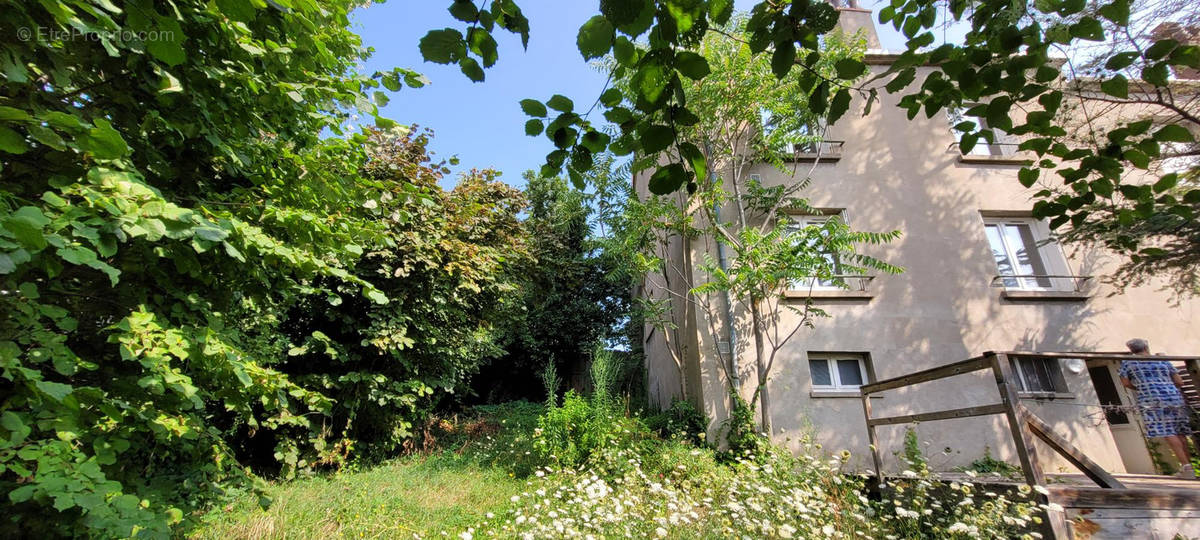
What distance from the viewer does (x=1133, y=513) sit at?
3.26m

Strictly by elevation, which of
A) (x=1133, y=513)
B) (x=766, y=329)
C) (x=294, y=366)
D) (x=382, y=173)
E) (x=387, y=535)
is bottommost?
(x=387, y=535)

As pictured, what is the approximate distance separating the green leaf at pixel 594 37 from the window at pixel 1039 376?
837cm

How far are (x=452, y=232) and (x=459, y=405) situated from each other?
4.54m

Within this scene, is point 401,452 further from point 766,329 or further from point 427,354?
point 766,329

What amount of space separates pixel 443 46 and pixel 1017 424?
14.4 ft

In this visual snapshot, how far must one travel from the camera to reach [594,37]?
1212 mm

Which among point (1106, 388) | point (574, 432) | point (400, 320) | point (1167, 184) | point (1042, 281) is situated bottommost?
point (574, 432)

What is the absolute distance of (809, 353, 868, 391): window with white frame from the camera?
22.6ft

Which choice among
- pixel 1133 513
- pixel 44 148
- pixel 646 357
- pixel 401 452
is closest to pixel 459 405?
pixel 401 452

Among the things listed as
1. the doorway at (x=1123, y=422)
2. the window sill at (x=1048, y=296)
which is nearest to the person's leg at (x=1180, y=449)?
the doorway at (x=1123, y=422)

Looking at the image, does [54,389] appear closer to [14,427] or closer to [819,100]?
[14,427]

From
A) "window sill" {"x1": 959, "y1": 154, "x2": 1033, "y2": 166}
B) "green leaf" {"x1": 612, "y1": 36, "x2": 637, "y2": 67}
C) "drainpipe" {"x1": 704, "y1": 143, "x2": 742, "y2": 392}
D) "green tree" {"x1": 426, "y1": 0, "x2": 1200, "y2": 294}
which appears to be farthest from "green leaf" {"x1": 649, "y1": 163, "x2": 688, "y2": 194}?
"window sill" {"x1": 959, "y1": 154, "x2": 1033, "y2": 166}

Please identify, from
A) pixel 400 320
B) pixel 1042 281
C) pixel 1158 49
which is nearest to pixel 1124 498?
pixel 1158 49

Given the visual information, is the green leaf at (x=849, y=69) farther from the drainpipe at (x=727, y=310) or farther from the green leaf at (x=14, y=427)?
the drainpipe at (x=727, y=310)
